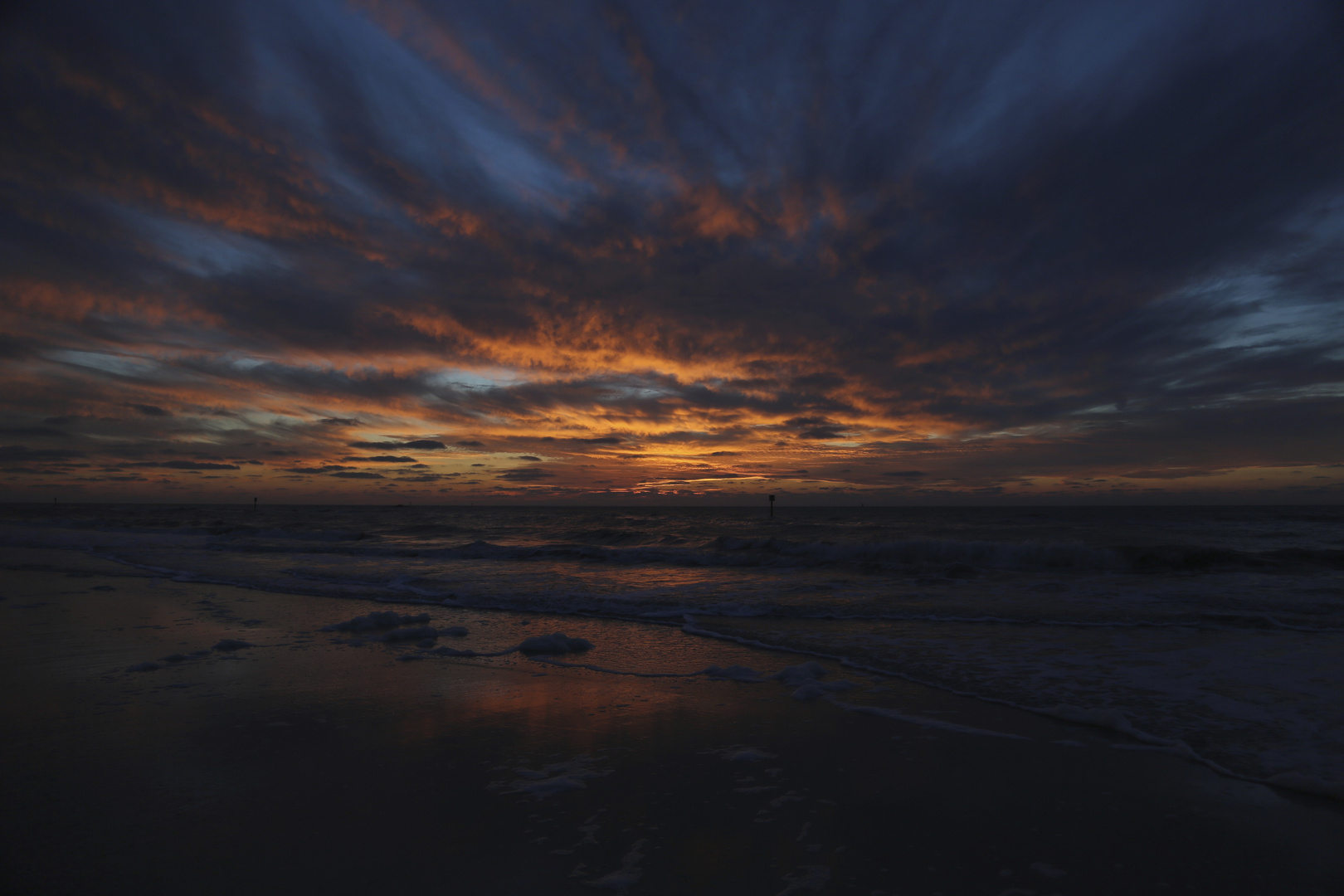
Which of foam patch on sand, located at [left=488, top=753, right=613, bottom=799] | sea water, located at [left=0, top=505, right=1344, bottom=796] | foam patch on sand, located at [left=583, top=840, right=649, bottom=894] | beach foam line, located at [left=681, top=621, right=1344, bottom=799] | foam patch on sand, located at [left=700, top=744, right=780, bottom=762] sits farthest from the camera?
sea water, located at [left=0, top=505, right=1344, bottom=796]

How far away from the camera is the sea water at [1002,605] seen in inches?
235

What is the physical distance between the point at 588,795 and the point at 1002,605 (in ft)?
36.0

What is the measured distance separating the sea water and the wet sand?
103 centimetres

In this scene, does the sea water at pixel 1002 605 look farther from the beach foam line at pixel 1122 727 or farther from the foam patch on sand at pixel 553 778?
the foam patch on sand at pixel 553 778

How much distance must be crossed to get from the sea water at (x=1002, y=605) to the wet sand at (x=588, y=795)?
103 centimetres

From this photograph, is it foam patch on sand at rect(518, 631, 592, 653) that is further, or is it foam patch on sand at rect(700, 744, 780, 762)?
foam patch on sand at rect(518, 631, 592, 653)

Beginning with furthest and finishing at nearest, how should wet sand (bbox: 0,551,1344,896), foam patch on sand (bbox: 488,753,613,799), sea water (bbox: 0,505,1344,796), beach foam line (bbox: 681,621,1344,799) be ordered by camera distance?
sea water (bbox: 0,505,1344,796) < beach foam line (bbox: 681,621,1344,799) < foam patch on sand (bbox: 488,753,613,799) < wet sand (bbox: 0,551,1344,896)

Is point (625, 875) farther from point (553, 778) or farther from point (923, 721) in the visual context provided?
point (923, 721)

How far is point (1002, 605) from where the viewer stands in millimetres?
12117

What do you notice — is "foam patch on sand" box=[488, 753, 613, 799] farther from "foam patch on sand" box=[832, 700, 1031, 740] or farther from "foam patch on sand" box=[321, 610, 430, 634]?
"foam patch on sand" box=[321, 610, 430, 634]

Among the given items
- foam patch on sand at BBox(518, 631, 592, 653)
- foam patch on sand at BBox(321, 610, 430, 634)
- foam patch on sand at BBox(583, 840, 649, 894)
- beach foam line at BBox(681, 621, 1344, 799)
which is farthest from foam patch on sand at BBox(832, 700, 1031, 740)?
foam patch on sand at BBox(321, 610, 430, 634)

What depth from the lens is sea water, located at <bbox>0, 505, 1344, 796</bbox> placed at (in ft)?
19.6

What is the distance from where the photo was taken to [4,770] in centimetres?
422

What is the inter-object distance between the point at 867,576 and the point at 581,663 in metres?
12.1
